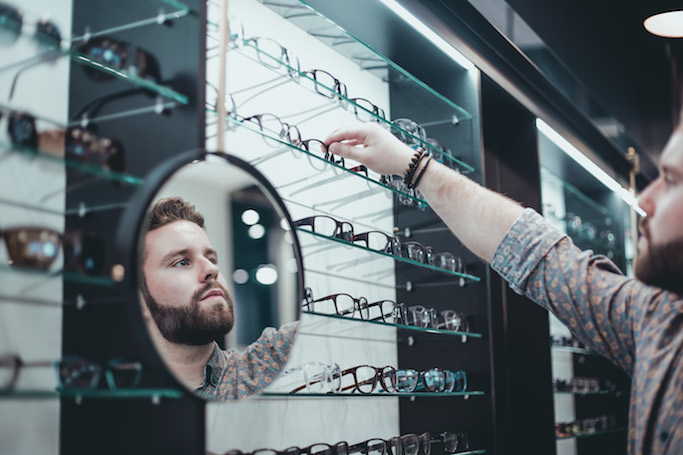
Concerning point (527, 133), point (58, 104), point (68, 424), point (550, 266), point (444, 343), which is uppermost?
point (527, 133)

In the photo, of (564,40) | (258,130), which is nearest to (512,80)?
(564,40)

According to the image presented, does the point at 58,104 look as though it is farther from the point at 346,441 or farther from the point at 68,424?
the point at 346,441

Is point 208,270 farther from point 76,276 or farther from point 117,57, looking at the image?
point 117,57

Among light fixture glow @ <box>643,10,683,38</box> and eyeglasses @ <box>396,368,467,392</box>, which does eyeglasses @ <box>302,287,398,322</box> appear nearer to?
eyeglasses @ <box>396,368,467,392</box>

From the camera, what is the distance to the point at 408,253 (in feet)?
9.43

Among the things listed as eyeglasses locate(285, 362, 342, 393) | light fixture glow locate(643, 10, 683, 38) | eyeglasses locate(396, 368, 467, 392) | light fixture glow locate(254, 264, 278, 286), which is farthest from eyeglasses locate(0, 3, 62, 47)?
light fixture glow locate(643, 10, 683, 38)

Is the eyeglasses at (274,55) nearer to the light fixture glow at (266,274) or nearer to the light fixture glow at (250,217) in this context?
the light fixture glow at (250,217)

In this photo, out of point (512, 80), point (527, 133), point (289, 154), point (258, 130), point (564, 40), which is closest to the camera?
point (258, 130)

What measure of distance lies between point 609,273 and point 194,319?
1.09 meters

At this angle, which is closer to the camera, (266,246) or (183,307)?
(183,307)

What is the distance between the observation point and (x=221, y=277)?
6.51ft

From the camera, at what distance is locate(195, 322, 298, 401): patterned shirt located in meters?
1.99

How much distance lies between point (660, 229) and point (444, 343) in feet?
4.64

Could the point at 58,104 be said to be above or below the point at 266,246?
above
